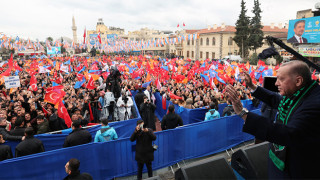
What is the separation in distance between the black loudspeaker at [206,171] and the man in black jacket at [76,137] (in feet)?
10.8

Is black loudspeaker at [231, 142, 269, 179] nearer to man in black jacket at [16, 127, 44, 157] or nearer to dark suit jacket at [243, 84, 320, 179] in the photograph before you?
dark suit jacket at [243, 84, 320, 179]

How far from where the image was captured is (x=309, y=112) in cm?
138

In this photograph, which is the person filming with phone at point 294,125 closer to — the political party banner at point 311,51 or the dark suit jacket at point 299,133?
the dark suit jacket at point 299,133

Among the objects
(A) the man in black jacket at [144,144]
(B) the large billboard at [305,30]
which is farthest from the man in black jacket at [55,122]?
(B) the large billboard at [305,30]

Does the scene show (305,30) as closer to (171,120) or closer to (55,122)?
(171,120)

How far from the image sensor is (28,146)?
445 cm

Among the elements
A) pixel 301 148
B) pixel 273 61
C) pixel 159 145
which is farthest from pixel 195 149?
pixel 273 61

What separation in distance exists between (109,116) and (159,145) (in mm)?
4485

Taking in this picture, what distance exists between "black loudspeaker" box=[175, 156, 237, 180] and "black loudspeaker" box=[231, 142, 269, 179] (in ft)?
0.90

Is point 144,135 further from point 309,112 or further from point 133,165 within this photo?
point 309,112

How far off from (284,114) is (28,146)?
4887 millimetres

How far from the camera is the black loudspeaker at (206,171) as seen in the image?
2172 millimetres

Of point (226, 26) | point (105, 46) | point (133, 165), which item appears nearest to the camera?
point (133, 165)

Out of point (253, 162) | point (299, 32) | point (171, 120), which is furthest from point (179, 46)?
point (253, 162)
